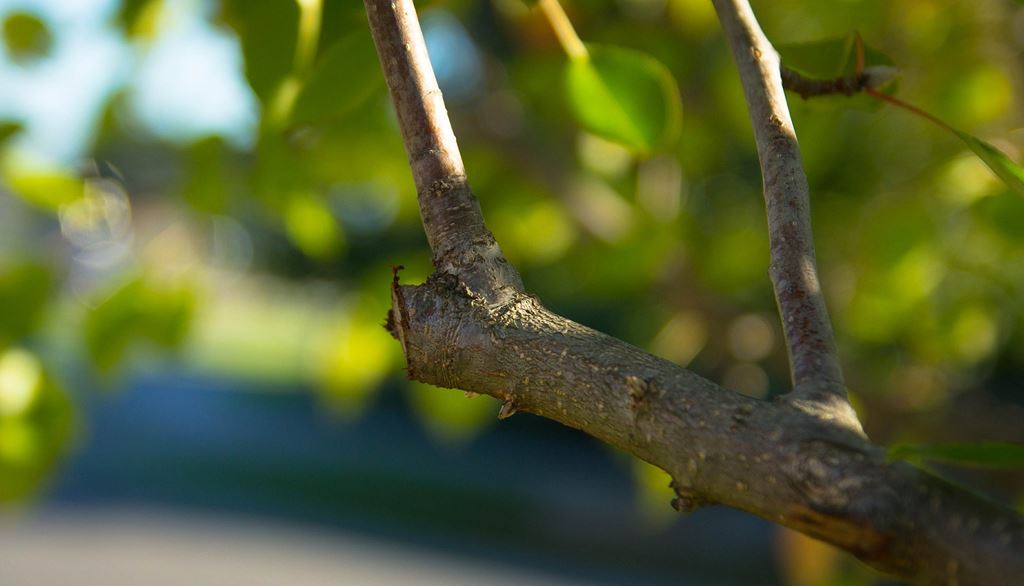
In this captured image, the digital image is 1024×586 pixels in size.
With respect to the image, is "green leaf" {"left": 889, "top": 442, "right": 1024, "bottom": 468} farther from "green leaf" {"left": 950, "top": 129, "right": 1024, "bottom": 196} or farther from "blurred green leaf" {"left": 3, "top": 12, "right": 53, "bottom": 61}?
"blurred green leaf" {"left": 3, "top": 12, "right": 53, "bottom": 61}

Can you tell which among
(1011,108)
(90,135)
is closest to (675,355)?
(1011,108)

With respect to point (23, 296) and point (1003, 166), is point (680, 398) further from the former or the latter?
point (23, 296)

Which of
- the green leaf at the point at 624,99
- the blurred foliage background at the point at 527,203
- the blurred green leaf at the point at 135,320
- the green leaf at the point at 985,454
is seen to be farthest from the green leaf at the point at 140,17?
the green leaf at the point at 985,454

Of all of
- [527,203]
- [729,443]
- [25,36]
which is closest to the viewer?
[729,443]

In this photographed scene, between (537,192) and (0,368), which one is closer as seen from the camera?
(0,368)

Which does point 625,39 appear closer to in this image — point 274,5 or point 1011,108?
point 1011,108

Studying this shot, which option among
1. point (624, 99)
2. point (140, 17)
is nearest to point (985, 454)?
point (624, 99)
